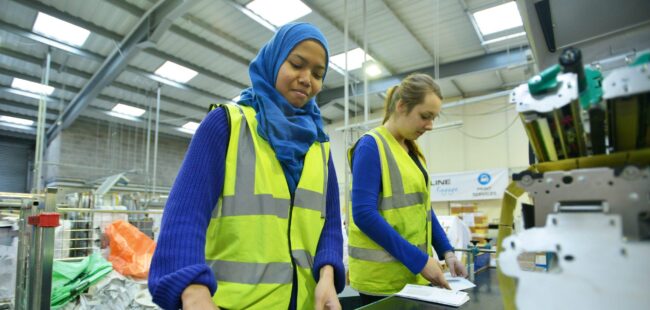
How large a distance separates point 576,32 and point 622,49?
134 millimetres

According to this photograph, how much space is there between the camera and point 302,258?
2.66 feet

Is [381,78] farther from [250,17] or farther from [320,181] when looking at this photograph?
[320,181]

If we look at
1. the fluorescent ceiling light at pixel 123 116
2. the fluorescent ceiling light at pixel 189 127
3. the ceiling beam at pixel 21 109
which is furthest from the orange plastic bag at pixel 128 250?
the ceiling beam at pixel 21 109

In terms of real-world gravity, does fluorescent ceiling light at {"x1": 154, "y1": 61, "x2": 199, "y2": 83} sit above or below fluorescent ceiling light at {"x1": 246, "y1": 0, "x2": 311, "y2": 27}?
below

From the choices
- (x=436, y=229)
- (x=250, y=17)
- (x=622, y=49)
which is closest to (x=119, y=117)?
(x=250, y=17)

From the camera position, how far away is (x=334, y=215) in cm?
99

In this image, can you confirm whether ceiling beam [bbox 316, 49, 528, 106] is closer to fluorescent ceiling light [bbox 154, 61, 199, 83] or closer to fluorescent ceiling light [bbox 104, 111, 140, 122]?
fluorescent ceiling light [bbox 154, 61, 199, 83]

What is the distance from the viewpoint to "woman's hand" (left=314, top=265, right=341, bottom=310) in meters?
0.79

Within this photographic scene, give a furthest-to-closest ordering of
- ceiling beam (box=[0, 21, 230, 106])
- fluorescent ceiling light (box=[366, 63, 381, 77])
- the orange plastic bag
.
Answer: fluorescent ceiling light (box=[366, 63, 381, 77]) → ceiling beam (box=[0, 21, 230, 106]) → the orange plastic bag

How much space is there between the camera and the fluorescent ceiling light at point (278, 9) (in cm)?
461

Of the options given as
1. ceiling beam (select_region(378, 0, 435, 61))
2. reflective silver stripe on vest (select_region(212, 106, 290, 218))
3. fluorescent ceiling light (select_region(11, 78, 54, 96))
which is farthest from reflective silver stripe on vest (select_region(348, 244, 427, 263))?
fluorescent ceiling light (select_region(11, 78, 54, 96))

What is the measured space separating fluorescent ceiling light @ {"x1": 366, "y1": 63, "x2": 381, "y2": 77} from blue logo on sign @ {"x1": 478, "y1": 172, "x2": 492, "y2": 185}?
2725mm

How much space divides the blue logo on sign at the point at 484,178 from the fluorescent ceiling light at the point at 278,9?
443cm

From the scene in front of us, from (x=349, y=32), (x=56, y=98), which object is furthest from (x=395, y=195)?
(x=56, y=98)
